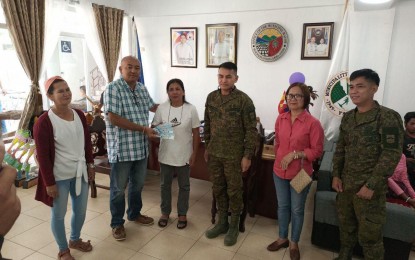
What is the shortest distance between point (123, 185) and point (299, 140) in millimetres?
1463

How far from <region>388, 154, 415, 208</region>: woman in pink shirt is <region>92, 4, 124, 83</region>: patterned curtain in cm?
422

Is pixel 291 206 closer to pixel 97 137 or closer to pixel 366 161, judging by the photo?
pixel 366 161

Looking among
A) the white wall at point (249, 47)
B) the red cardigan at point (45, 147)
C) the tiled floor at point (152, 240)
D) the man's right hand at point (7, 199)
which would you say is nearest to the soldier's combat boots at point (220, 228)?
the tiled floor at point (152, 240)

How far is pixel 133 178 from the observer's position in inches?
97.9

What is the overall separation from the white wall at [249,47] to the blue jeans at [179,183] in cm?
226

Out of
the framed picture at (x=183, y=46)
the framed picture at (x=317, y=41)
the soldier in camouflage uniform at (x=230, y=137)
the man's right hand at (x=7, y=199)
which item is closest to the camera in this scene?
the man's right hand at (x=7, y=199)

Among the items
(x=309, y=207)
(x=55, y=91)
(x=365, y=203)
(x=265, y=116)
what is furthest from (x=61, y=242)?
(x=265, y=116)

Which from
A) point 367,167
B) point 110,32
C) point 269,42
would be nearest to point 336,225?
point 367,167

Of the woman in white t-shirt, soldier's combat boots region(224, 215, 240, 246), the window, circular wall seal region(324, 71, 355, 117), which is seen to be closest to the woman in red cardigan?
the woman in white t-shirt

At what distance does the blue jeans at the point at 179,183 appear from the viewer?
8.14 feet

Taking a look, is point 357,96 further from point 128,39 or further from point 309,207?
point 128,39

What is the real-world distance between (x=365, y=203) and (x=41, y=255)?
7.80 feet

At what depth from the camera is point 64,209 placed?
1.97 m

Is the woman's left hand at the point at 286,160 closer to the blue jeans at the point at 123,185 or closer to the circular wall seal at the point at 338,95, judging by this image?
the blue jeans at the point at 123,185
